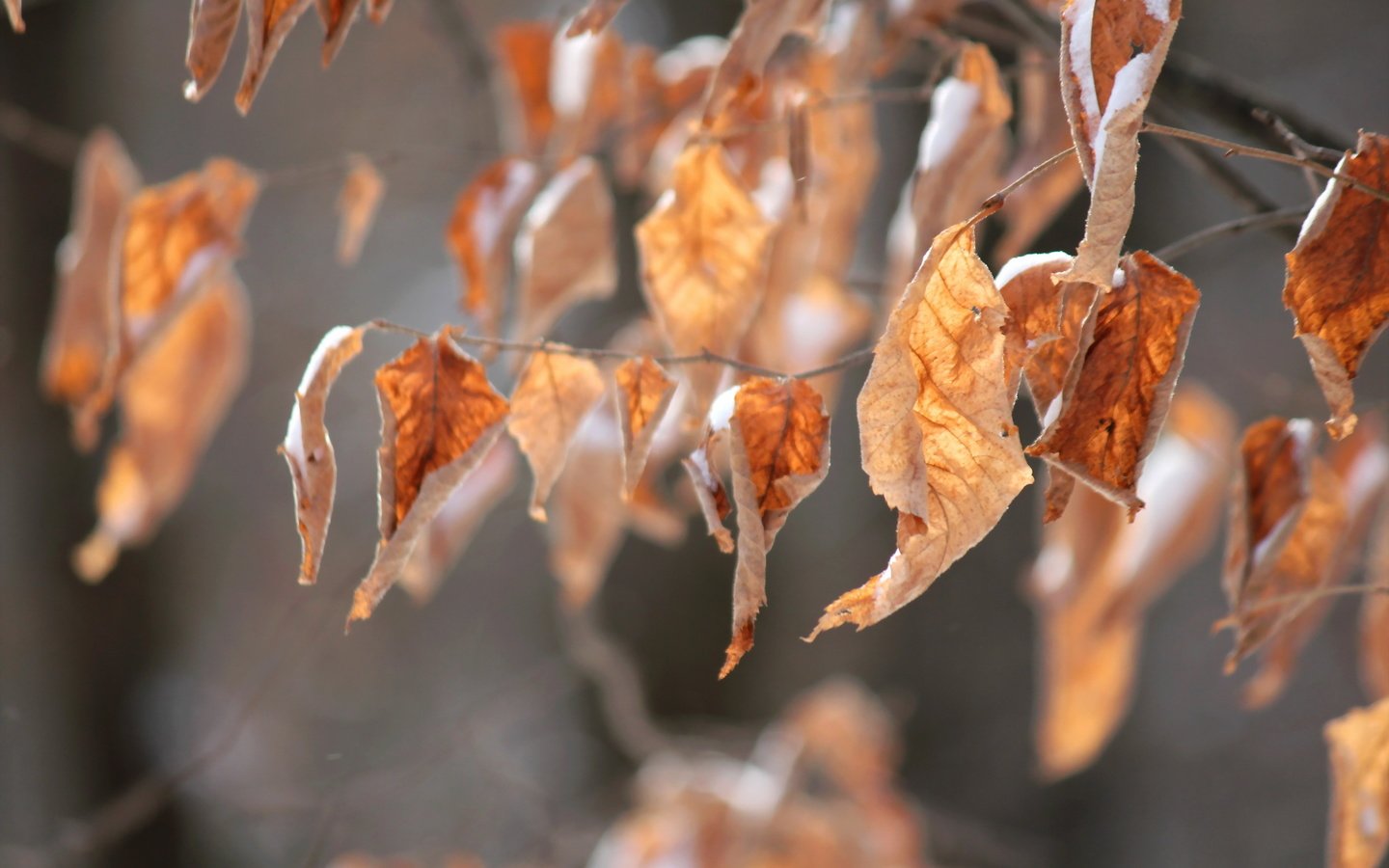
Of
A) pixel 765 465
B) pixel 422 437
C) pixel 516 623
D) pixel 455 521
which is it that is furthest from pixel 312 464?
pixel 516 623

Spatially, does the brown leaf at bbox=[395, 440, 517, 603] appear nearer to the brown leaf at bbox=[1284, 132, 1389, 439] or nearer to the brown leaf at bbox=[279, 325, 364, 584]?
the brown leaf at bbox=[279, 325, 364, 584]

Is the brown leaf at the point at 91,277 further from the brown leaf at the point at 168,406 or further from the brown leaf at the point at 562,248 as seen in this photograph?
the brown leaf at the point at 562,248

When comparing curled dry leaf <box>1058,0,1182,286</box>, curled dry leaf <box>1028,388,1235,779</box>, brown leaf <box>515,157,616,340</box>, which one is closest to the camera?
curled dry leaf <box>1058,0,1182,286</box>

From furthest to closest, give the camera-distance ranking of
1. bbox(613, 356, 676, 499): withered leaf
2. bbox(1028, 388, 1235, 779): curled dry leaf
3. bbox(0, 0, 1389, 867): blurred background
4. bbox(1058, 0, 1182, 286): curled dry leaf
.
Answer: bbox(0, 0, 1389, 867): blurred background, bbox(1028, 388, 1235, 779): curled dry leaf, bbox(613, 356, 676, 499): withered leaf, bbox(1058, 0, 1182, 286): curled dry leaf

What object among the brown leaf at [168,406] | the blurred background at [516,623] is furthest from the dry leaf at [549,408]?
the blurred background at [516,623]

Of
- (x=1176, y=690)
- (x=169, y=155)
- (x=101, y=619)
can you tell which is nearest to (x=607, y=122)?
(x=101, y=619)

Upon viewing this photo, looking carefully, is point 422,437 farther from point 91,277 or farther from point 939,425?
point 91,277

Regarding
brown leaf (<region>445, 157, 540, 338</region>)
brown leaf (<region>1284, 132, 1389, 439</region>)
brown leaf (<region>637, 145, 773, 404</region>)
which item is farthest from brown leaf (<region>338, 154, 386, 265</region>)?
brown leaf (<region>1284, 132, 1389, 439</region>)
